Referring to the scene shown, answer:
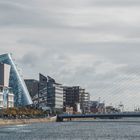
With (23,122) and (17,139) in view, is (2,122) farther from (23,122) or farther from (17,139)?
(17,139)

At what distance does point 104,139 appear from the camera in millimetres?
92000

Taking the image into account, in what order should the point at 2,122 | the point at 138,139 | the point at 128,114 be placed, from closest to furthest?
1. the point at 138,139
2. the point at 2,122
3. the point at 128,114

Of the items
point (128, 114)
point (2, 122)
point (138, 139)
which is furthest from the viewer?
point (128, 114)

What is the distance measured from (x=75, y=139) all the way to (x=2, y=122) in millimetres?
86612

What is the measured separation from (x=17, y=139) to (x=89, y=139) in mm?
10082

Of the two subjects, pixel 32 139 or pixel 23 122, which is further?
pixel 23 122

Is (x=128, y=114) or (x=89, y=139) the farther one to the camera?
(x=128, y=114)

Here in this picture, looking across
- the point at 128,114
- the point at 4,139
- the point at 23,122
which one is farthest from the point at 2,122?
the point at 4,139

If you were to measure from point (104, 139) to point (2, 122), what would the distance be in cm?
8731

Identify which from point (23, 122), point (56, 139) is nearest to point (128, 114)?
point (23, 122)

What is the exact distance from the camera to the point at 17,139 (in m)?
93.1

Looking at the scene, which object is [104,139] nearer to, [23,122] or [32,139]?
[32,139]

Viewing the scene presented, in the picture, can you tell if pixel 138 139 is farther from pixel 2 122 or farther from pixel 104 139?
pixel 2 122

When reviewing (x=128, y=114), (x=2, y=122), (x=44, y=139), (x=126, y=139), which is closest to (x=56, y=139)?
(x=44, y=139)
